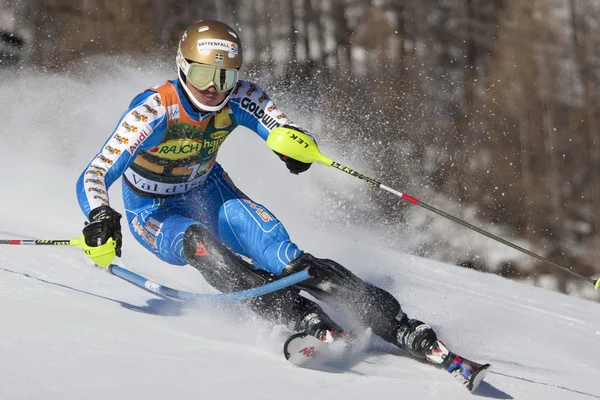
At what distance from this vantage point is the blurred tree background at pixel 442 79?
61.3 ft

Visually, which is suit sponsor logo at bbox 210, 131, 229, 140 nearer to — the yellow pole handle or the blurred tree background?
the yellow pole handle

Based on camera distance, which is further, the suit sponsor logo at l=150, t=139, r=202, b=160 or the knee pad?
the suit sponsor logo at l=150, t=139, r=202, b=160

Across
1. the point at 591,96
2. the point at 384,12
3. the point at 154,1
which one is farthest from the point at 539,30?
the point at 154,1

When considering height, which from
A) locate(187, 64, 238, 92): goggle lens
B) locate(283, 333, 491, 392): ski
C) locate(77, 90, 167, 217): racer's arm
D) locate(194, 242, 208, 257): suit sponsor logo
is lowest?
locate(283, 333, 491, 392): ski

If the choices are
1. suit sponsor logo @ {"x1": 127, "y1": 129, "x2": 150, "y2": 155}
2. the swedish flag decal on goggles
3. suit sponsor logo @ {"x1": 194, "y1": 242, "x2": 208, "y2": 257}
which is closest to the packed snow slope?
suit sponsor logo @ {"x1": 194, "y1": 242, "x2": 208, "y2": 257}

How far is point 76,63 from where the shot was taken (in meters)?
16.8

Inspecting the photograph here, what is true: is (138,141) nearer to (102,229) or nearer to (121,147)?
(121,147)

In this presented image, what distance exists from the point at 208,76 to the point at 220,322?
126cm

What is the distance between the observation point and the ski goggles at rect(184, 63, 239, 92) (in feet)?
13.6

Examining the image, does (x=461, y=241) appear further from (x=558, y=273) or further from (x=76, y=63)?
(x=76, y=63)

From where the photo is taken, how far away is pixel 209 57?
162 inches

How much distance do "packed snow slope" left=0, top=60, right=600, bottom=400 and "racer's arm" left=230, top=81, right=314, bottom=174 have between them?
3.42 ft

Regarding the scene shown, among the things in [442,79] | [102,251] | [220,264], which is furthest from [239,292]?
[442,79]

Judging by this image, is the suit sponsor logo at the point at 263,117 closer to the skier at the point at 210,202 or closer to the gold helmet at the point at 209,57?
the skier at the point at 210,202
